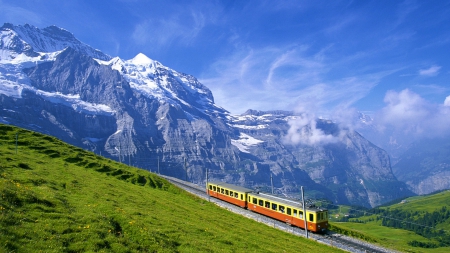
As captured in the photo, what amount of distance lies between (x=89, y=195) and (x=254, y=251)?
1801 cm

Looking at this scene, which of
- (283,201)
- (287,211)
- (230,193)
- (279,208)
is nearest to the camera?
(287,211)

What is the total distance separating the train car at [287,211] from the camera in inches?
1763

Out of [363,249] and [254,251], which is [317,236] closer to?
[363,249]

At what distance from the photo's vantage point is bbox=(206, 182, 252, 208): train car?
196ft

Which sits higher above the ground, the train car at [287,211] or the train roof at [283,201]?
the train roof at [283,201]

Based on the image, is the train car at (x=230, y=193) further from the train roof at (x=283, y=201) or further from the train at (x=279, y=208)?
the train roof at (x=283, y=201)

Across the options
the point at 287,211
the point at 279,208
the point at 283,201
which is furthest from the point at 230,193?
the point at 287,211

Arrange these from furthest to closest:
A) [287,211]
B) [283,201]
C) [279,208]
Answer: [283,201]
[279,208]
[287,211]

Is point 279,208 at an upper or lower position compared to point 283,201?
lower

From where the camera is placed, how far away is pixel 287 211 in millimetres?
48344

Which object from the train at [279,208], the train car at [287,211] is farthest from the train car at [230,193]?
the train car at [287,211]

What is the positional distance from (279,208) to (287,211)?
1983 mm

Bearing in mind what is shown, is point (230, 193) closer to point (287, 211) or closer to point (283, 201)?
point (283, 201)

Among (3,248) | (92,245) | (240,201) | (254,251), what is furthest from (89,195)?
(240,201)
